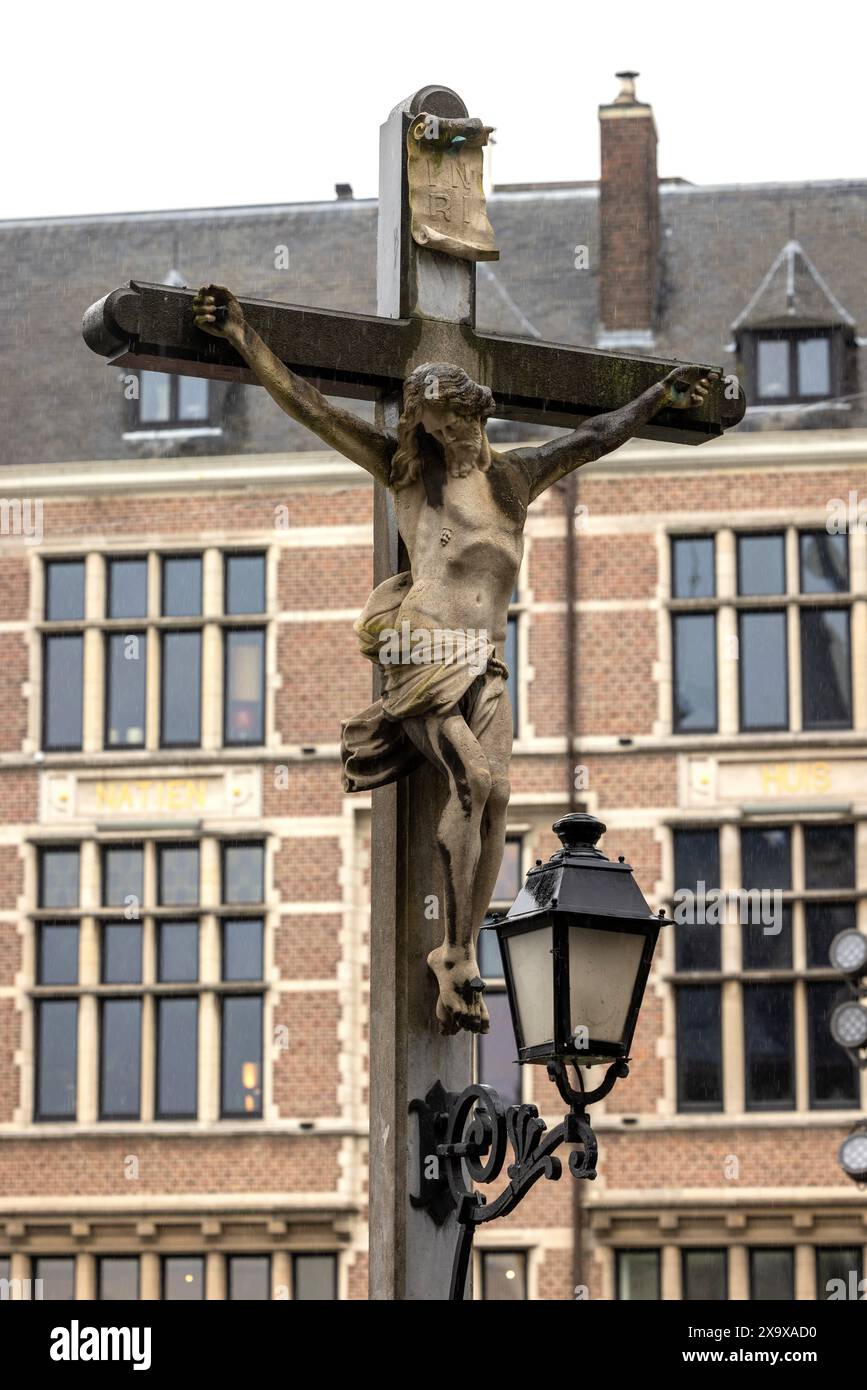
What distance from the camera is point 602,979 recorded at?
4785 millimetres

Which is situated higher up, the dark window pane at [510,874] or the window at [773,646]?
the window at [773,646]

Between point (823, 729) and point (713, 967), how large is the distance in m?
2.08

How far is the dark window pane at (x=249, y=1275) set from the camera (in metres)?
20.9

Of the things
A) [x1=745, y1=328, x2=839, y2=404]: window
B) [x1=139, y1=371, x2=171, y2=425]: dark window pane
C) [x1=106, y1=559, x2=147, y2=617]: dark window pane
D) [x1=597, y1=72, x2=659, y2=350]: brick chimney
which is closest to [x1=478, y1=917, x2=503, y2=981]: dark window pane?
[x1=106, y1=559, x2=147, y2=617]: dark window pane

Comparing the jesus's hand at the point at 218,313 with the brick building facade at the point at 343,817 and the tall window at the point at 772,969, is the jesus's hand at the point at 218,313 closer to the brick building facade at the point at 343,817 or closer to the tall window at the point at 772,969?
the brick building facade at the point at 343,817

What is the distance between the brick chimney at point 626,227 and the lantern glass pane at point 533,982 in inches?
710

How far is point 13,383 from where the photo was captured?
23109 mm

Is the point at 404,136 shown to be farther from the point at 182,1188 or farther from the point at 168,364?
the point at 182,1188

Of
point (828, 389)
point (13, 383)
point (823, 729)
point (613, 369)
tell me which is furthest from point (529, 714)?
point (613, 369)

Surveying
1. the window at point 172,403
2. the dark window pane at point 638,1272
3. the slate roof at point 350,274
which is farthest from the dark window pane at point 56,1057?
the window at point 172,403

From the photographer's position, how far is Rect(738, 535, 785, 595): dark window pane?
70.4ft

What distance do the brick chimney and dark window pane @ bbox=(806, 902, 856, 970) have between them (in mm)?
5066

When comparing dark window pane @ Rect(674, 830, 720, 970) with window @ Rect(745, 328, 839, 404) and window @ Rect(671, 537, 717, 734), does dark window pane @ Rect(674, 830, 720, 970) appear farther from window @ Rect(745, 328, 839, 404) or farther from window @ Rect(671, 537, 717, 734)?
window @ Rect(745, 328, 839, 404)

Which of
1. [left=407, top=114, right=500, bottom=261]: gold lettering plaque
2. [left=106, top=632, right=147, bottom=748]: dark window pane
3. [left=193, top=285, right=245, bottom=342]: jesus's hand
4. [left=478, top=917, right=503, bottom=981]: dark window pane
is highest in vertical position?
[left=106, top=632, right=147, bottom=748]: dark window pane
